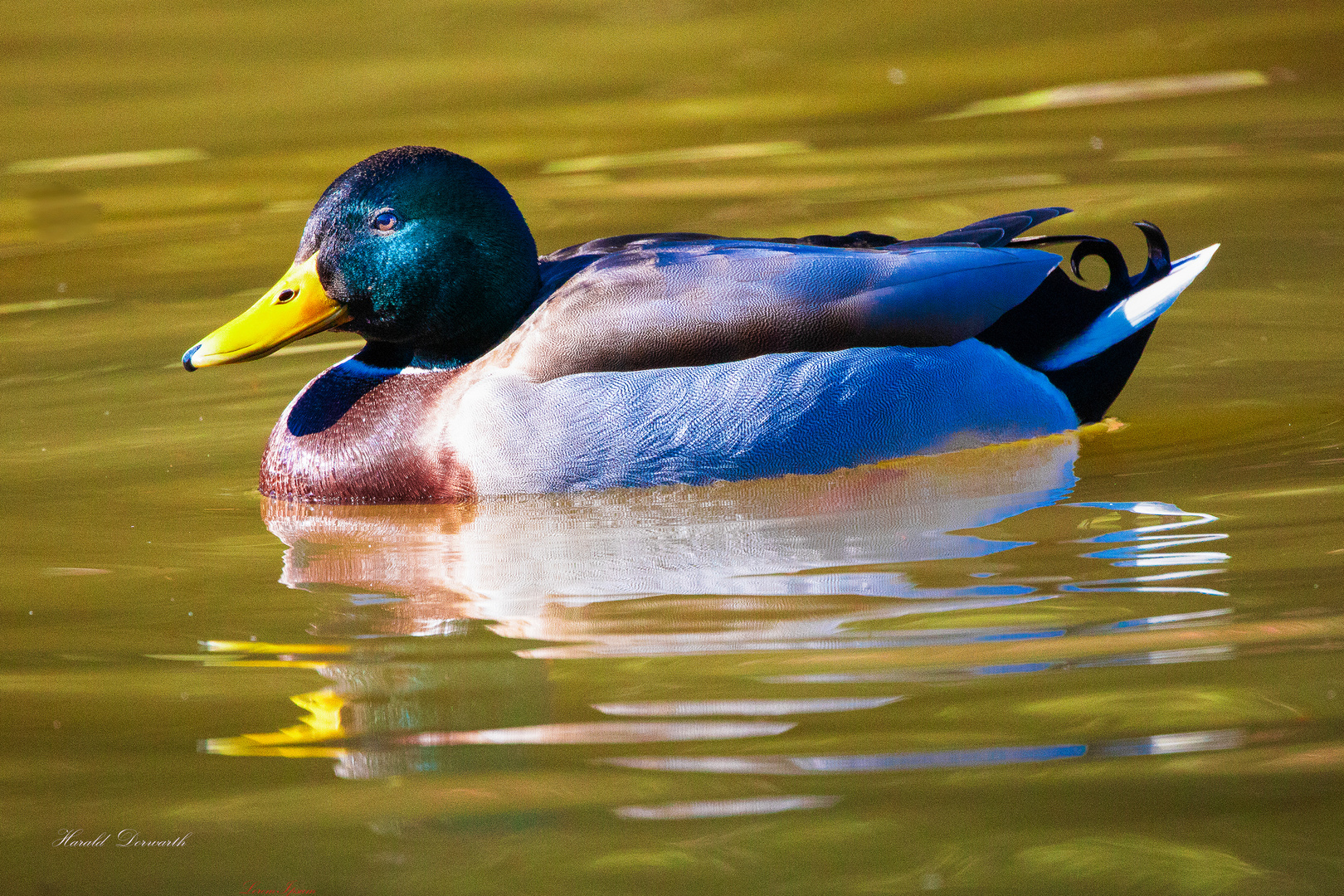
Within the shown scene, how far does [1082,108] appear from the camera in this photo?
39.2 ft

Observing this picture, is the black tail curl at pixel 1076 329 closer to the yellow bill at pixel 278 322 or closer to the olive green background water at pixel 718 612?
the olive green background water at pixel 718 612

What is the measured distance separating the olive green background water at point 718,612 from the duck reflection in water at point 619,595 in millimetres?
16

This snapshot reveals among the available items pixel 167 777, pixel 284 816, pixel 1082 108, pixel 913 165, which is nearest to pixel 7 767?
pixel 167 777

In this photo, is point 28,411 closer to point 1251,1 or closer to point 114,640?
point 114,640

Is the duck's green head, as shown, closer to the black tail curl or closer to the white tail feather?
the black tail curl

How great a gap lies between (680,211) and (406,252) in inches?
160

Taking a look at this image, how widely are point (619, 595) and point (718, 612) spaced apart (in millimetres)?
350

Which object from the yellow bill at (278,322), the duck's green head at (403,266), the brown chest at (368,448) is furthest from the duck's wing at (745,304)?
the yellow bill at (278,322)

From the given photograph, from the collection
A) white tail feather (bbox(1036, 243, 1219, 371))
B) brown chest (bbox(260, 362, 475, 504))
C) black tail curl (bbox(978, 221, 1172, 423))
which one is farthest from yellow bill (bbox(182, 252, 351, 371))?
white tail feather (bbox(1036, 243, 1219, 371))

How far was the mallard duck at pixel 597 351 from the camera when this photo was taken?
618 cm

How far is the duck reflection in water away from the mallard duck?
132mm

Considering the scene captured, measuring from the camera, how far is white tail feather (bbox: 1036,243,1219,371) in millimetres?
6973

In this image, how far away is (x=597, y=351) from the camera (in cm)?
617

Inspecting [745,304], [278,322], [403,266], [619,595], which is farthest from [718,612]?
[278,322]
